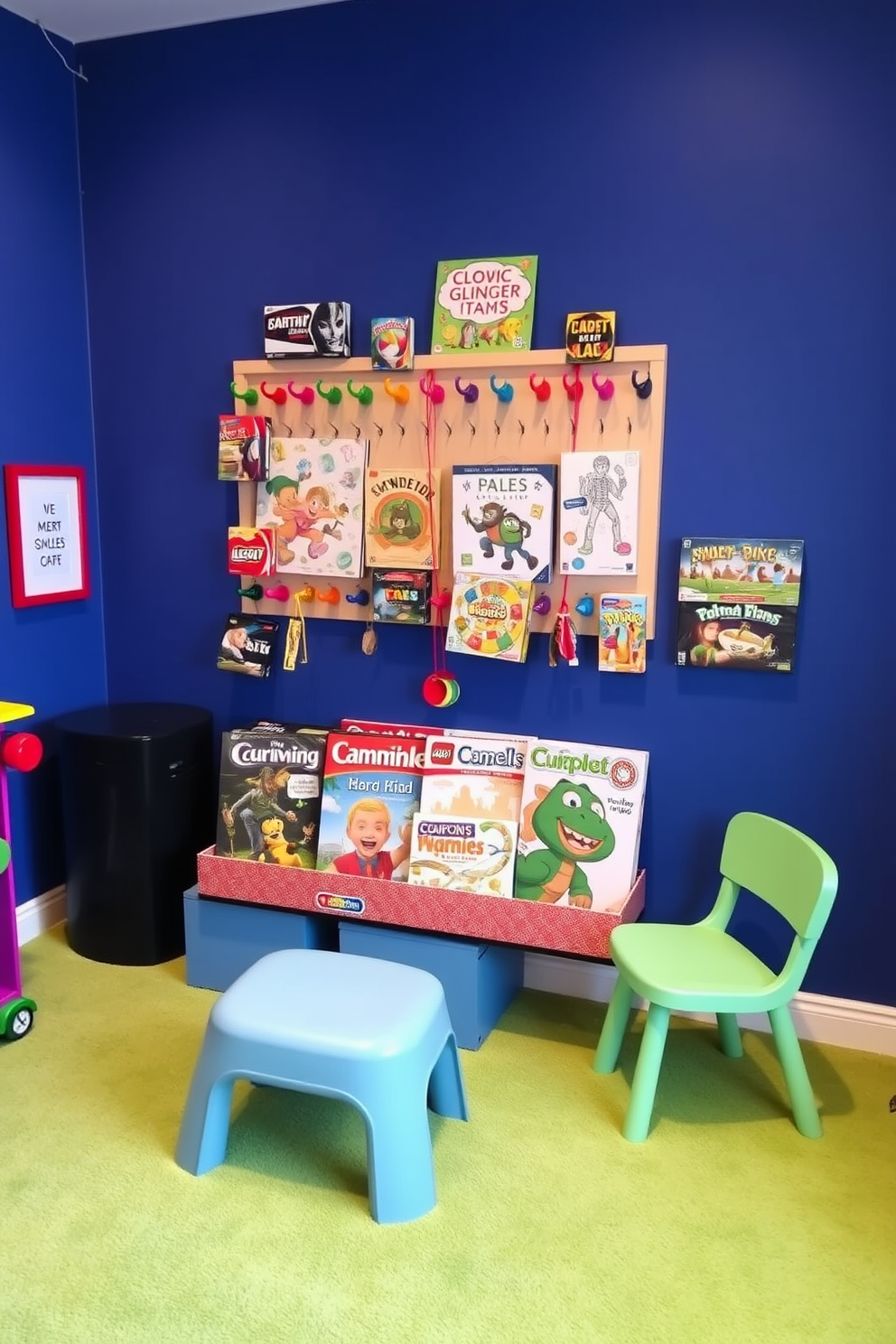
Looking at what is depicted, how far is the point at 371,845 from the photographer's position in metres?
2.53

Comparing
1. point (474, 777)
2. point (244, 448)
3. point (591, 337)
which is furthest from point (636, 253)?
point (474, 777)

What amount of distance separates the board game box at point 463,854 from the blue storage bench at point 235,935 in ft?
0.97

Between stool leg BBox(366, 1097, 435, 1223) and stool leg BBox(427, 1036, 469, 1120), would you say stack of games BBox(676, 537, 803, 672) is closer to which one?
stool leg BBox(427, 1036, 469, 1120)

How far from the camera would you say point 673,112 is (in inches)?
87.3

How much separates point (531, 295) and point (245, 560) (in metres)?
0.98

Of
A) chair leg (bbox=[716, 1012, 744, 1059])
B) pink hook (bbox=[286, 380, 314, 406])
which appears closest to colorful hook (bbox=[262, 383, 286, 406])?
pink hook (bbox=[286, 380, 314, 406])

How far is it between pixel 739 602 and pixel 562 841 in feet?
2.26

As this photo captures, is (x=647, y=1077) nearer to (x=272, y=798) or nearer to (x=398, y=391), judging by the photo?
(x=272, y=798)

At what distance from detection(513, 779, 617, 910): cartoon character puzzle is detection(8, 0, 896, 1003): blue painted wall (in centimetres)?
16

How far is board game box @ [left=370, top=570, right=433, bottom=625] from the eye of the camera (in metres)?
2.55

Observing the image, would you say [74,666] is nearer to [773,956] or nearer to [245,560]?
[245,560]

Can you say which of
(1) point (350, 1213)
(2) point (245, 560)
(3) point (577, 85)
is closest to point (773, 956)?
(1) point (350, 1213)


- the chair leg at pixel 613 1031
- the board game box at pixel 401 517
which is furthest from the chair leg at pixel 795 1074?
the board game box at pixel 401 517

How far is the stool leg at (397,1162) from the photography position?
174 centimetres
